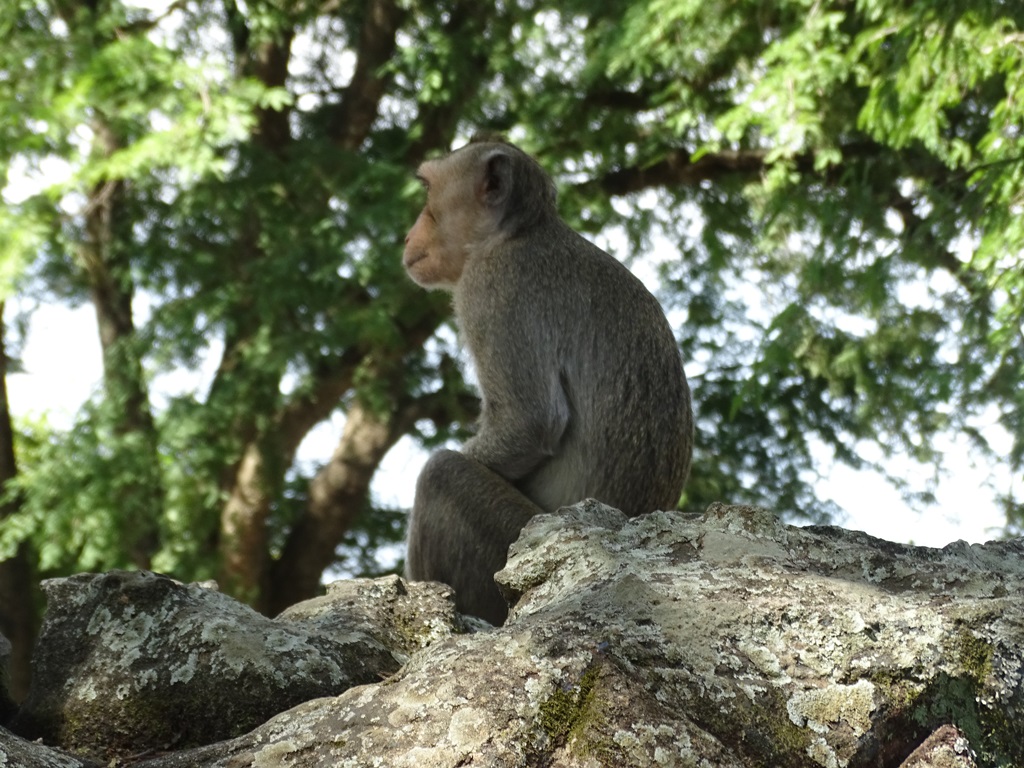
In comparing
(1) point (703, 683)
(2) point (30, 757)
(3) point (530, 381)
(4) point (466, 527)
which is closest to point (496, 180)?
(3) point (530, 381)

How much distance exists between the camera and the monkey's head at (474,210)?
5.14m

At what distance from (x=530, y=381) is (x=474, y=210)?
912mm

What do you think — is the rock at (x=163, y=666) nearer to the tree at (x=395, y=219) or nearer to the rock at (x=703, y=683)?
the rock at (x=703, y=683)

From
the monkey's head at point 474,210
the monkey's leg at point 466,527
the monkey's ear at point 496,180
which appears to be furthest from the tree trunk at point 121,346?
the monkey's leg at point 466,527

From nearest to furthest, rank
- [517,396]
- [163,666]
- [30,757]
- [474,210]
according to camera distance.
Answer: [30,757] < [163,666] < [517,396] < [474,210]

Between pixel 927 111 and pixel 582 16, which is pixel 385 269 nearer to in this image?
pixel 582 16

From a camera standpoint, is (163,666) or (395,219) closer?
(163,666)

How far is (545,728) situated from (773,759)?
392mm

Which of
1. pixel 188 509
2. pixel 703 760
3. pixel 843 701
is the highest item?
pixel 188 509

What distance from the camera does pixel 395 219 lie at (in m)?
9.29

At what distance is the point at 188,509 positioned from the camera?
34.5 ft

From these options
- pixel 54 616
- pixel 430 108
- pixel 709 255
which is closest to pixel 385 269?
pixel 430 108

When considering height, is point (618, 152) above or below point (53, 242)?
above

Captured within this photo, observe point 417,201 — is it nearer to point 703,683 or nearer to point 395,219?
point 395,219
